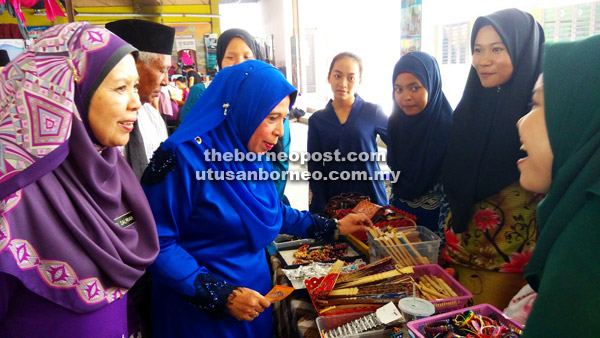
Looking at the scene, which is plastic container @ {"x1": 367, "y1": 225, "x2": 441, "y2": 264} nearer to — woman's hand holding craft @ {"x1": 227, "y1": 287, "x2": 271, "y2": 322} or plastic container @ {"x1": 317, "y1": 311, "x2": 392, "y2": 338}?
plastic container @ {"x1": 317, "y1": 311, "x2": 392, "y2": 338}

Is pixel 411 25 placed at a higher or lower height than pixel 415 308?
higher

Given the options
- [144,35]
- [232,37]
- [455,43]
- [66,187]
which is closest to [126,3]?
[232,37]

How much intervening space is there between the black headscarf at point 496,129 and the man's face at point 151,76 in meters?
1.51

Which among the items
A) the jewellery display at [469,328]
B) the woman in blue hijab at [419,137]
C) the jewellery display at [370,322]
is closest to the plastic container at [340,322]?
the jewellery display at [370,322]

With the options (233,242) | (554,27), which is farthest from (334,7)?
(233,242)

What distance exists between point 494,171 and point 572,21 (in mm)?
1235

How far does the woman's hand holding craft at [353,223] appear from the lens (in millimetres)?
1585

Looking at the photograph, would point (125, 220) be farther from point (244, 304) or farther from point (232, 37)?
point (232, 37)

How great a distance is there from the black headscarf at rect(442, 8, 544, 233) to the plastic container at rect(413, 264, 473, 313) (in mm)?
228

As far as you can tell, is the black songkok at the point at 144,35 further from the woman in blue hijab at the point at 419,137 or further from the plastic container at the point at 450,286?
the plastic container at the point at 450,286

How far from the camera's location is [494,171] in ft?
4.30

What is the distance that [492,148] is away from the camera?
1.34 metres

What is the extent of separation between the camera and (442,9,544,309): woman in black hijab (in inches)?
50.8

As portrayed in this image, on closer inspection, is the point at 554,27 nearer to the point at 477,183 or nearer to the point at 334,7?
the point at 477,183
